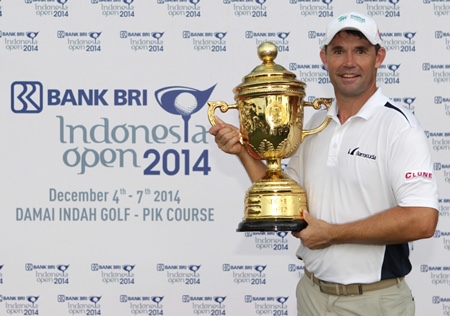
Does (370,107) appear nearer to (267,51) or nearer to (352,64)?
(352,64)

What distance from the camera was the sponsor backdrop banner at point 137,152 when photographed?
11.9 feet

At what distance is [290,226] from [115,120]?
5.71ft

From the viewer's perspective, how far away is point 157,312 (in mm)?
3641

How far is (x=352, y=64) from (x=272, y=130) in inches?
13.3

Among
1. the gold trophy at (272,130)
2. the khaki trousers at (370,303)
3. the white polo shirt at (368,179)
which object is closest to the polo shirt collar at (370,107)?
the white polo shirt at (368,179)

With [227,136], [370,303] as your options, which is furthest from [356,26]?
[370,303]

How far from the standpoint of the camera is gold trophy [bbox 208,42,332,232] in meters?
2.21

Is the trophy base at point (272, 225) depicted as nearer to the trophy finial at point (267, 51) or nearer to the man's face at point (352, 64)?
the man's face at point (352, 64)

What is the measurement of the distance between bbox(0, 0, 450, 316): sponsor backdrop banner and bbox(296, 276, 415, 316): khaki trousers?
141cm

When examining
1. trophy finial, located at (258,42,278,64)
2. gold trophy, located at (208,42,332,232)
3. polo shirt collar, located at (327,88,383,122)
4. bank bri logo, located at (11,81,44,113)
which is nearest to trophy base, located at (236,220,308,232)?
gold trophy, located at (208,42,332,232)

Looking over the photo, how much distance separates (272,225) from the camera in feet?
7.14

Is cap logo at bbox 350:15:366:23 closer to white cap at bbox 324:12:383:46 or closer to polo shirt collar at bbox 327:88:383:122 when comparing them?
white cap at bbox 324:12:383:46

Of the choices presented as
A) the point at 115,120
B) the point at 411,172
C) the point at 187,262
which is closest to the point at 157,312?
the point at 187,262

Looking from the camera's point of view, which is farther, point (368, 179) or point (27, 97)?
point (27, 97)
